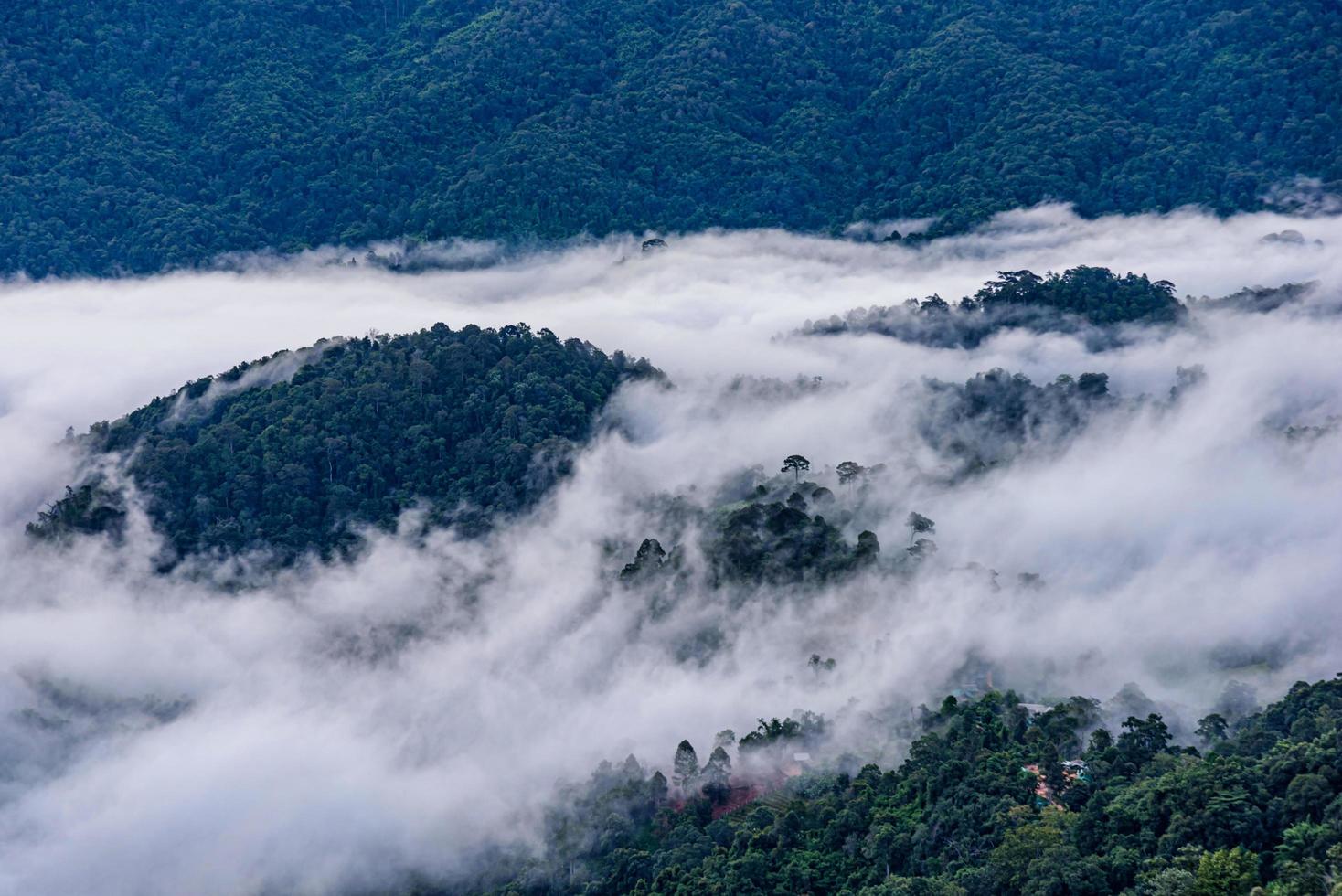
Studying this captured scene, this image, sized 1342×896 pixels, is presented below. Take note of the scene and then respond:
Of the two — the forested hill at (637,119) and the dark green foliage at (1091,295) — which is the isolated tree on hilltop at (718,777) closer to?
the dark green foliage at (1091,295)

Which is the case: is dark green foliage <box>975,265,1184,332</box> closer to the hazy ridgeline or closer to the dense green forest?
the hazy ridgeline

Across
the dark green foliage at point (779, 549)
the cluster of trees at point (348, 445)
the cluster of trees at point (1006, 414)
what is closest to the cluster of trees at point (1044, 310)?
the cluster of trees at point (1006, 414)

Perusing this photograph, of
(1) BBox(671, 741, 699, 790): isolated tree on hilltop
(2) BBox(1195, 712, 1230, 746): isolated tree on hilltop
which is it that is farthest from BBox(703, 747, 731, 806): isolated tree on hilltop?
(2) BBox(1195, 712, 1230, 746): isolated tree on hilltop

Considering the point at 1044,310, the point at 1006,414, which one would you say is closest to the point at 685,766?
the point at 1006,414

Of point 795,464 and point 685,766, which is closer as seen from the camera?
point 685,766

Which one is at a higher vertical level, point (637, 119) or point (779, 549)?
point (637, 119)

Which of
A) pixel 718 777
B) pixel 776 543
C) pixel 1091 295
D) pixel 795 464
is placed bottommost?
pixel 718 777

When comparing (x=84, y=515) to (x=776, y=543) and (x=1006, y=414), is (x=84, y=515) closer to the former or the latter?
(x=776, y=543)
